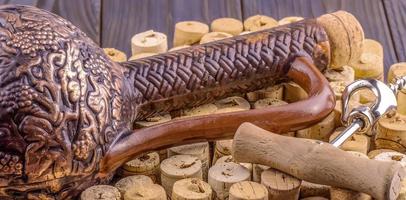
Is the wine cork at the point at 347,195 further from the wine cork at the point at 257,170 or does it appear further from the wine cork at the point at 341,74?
the wine cork at the point at 341,74

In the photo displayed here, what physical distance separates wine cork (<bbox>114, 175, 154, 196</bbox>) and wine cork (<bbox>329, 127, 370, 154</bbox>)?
0.26 metres

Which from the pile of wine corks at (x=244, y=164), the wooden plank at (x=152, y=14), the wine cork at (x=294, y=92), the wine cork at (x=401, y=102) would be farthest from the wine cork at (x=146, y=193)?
the wooden plank at (x=152, y=14)

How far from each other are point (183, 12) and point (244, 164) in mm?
685

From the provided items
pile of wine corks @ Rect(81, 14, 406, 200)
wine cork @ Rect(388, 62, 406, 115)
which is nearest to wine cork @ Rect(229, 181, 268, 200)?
pile of wine corks @ Rect(81, 14, 406, 200)

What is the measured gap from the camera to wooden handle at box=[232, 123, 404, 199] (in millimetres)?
1060

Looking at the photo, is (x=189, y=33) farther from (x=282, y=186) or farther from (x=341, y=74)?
(x=282, y=186)

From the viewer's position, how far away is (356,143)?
4.00 ft

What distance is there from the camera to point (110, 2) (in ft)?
5.98

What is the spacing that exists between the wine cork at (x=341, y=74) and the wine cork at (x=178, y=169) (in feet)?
0.97

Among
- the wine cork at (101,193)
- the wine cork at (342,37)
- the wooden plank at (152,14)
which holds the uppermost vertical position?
the wine cork at (342,37)

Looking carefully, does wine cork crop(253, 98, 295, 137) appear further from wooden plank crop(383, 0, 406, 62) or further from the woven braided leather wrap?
wooden plank crop(383, 0, 406, 62)

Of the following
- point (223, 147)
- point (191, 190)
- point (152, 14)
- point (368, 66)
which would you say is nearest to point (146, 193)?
point (191, 190)

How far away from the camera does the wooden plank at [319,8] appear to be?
177 cm

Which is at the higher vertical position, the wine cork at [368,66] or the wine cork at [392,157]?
the wine cork at [368,66]
